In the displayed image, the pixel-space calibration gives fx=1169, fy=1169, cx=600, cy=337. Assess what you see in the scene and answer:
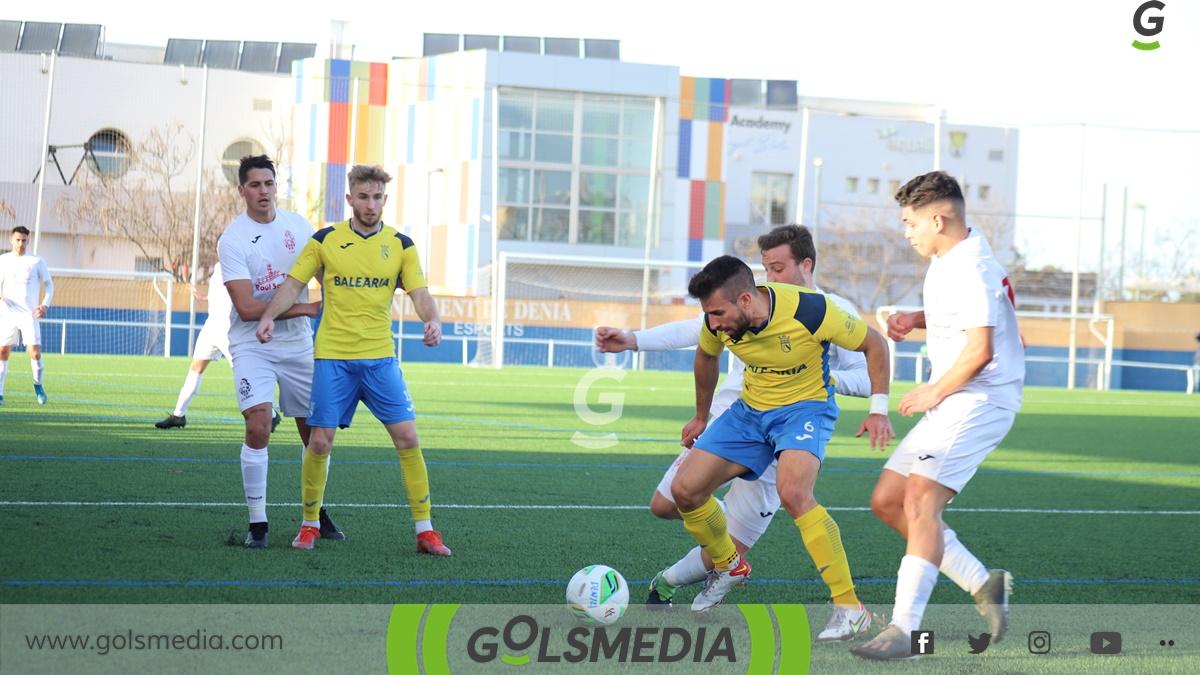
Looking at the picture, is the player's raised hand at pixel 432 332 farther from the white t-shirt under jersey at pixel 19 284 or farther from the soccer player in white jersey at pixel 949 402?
the white t-shirt under jersey at pixel 19 284

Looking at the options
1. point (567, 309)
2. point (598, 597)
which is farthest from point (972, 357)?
point (567, 309)

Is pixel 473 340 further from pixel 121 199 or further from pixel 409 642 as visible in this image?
pixel 409 642

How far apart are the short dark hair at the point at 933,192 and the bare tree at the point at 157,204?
2687 centimetres

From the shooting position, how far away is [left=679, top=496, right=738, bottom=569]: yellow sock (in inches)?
187

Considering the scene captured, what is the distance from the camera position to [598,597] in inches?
178

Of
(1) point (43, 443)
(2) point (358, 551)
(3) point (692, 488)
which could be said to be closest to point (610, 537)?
(2) point (358, 551)

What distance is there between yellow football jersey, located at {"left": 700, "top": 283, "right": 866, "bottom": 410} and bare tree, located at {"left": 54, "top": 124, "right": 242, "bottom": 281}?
86.9 ft

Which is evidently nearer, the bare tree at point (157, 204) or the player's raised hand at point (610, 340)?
the player's raised hand at point (610, 340)

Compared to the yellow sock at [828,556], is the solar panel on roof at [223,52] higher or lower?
higher

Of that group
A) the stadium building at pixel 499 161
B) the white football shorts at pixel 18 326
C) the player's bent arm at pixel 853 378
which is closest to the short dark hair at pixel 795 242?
the player's bent arm at pixel 853 378

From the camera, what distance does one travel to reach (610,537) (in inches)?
262

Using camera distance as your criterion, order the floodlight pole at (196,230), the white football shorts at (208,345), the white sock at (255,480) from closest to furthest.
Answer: the white sock at (255,480)
the white football shorts at (208,345)
the floodlight pole at (196,230)

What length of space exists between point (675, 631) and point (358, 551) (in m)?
1.96

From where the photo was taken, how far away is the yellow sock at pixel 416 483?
5.94 metres
